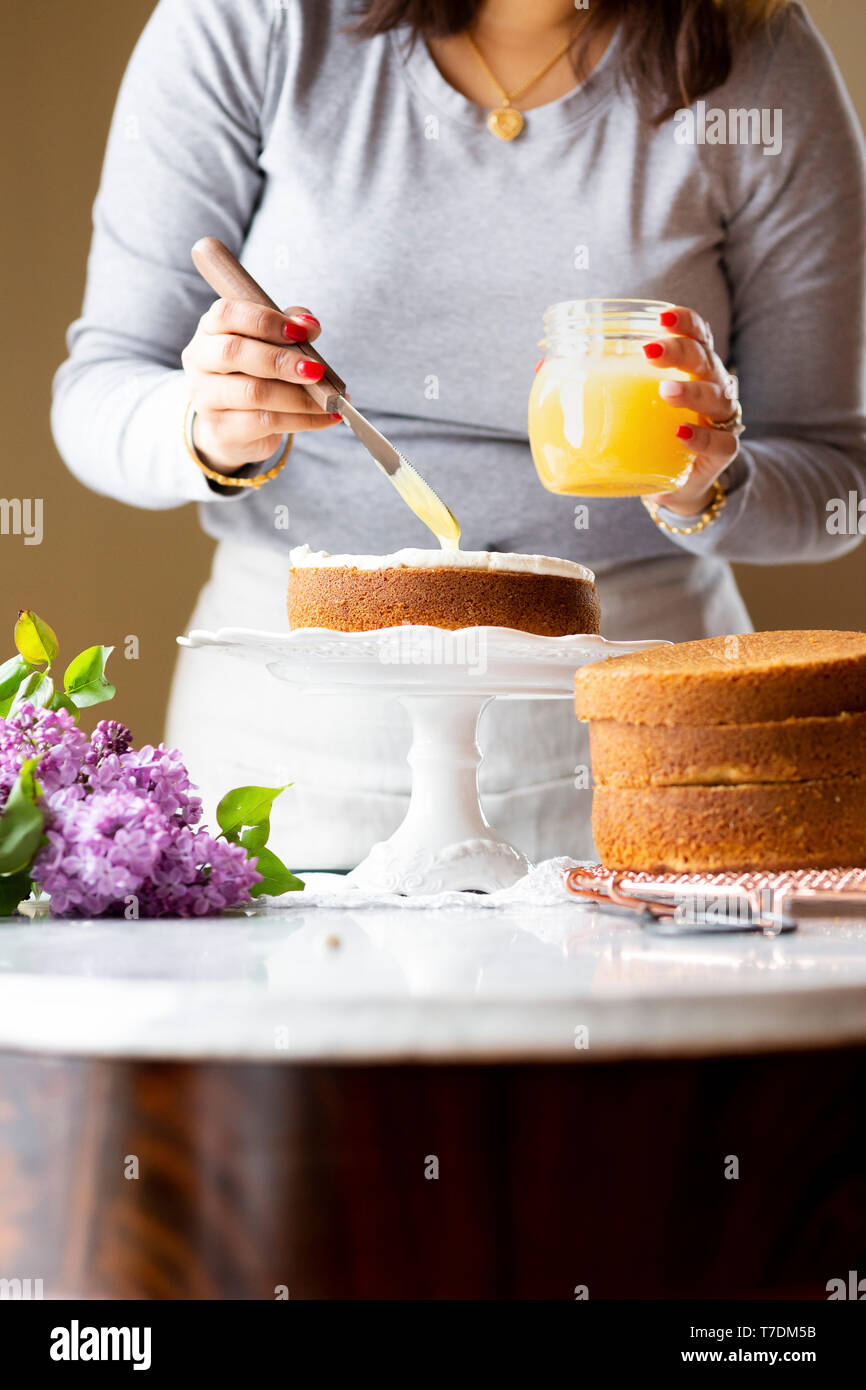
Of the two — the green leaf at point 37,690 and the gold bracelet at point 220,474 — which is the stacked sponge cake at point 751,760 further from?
the gold bracelet at point 220,474

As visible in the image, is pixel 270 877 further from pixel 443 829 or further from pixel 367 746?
pixel 367 746

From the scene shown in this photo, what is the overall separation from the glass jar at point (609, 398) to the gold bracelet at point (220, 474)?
0.20m

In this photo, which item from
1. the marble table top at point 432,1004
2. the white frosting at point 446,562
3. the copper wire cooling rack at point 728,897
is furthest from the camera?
the white frosting at point 446,562

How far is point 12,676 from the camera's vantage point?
0.74 metres

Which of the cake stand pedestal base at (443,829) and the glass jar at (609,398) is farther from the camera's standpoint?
the glass jar at (609,398)

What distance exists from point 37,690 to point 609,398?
0.43m

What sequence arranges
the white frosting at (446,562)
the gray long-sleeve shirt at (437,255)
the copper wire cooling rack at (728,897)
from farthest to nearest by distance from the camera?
the gray long-sleeve shirt at (437,255), the white frosting at (446,562), the copper wire cooling rack at (728,897)

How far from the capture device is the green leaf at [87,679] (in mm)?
726

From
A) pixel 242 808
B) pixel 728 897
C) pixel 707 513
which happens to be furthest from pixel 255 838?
pixel 707 513

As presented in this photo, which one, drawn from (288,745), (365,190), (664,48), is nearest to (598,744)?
(288,745)

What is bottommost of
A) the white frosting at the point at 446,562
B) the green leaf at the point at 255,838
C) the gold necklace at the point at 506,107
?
the green leaf at the point at 255,838

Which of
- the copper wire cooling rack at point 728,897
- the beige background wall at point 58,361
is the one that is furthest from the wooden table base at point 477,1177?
the beige background wall at point 58,361

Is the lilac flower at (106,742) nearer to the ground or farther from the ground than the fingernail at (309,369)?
nearer to the ground
